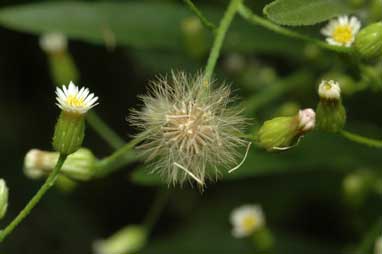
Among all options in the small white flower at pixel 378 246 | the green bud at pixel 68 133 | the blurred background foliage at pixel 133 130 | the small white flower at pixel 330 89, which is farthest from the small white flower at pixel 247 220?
the green bud at pixel 68 133

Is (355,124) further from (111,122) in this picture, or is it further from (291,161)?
(111,122)

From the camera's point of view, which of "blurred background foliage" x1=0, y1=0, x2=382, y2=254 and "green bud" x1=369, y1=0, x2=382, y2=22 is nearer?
"green bud" x1=369, y1=0, x2=382, y2=22

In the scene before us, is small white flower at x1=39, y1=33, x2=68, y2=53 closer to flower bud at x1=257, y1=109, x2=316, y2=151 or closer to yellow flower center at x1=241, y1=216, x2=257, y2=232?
yellow flower center at x1=241, y1=216, x2=257, y2=232

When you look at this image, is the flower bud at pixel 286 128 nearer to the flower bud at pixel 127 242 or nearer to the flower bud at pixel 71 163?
the flower bud at pixel 71 163

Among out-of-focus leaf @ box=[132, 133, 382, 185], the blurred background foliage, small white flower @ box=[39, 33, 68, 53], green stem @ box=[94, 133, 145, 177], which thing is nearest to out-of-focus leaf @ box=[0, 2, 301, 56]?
the blurred background foliage

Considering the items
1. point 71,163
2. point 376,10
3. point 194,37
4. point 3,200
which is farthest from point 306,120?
point 194,37

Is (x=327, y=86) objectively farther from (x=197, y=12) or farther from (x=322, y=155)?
(x=322, y=155)
